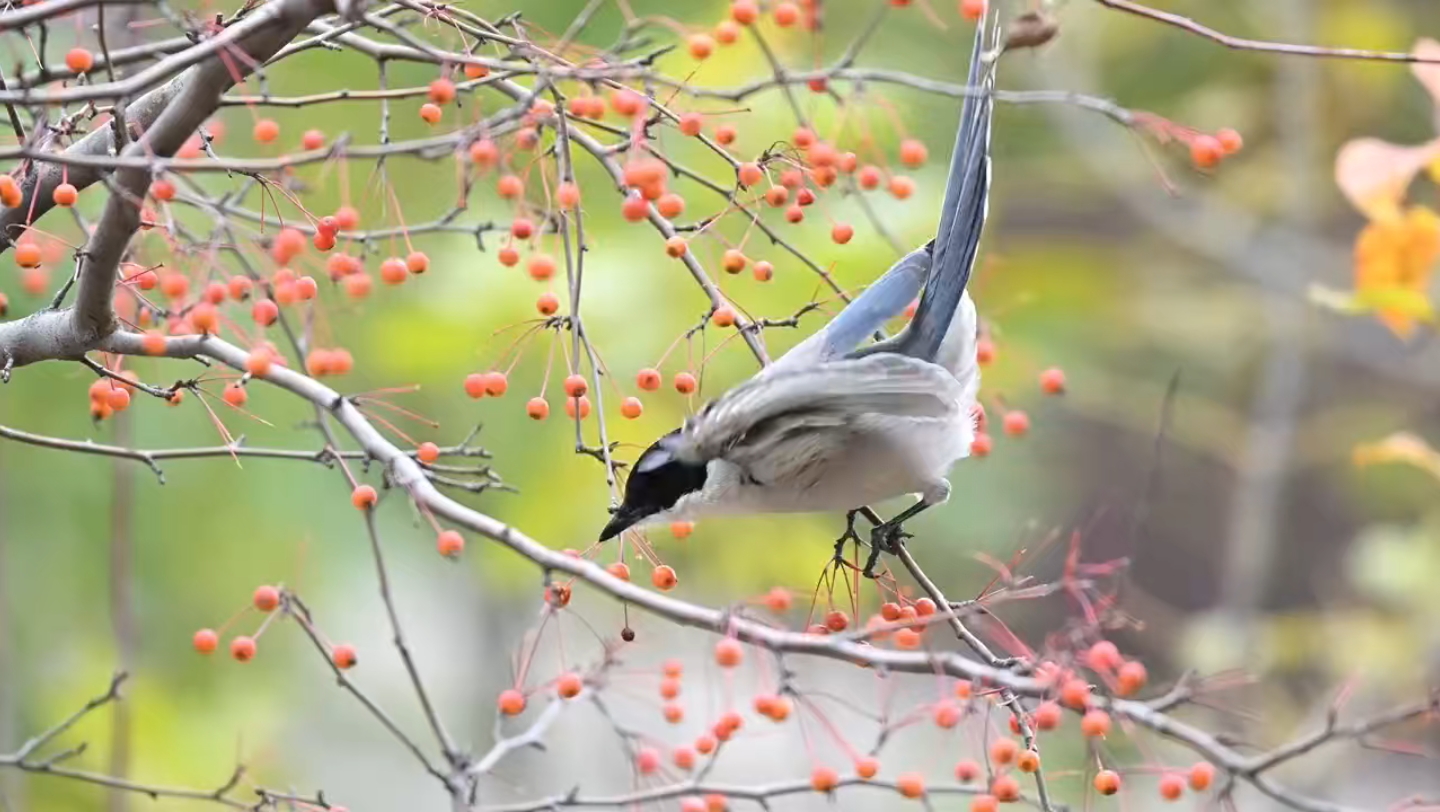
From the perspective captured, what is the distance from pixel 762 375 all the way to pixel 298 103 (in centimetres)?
77

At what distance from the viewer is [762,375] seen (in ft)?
7.80

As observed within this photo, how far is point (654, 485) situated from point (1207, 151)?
0.93 metres

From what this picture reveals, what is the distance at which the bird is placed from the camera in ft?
7.66

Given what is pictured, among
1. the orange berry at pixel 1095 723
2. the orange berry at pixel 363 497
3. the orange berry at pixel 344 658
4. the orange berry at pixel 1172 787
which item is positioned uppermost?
the orange berry at pixel 363 497

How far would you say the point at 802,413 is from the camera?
2.42m

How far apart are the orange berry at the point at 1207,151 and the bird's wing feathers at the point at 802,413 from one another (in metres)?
0.51

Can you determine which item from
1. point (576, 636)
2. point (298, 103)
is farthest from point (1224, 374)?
point (298, 103)

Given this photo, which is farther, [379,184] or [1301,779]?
[1301,779]

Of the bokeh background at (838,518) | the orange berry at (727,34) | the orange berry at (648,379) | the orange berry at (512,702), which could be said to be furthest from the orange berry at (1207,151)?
the orange berry at (512,702)

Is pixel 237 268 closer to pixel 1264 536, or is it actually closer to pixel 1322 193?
pixel 1264 536

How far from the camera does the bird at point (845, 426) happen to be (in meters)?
2.34

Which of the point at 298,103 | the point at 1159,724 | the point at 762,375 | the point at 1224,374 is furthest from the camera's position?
the point at 1224,374

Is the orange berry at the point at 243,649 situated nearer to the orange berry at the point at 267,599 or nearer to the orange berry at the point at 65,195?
the orange berry at the point at 267,599

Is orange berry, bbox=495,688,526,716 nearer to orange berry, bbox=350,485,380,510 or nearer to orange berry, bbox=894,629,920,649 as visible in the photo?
orange berry, bbox=350,485,380,510
